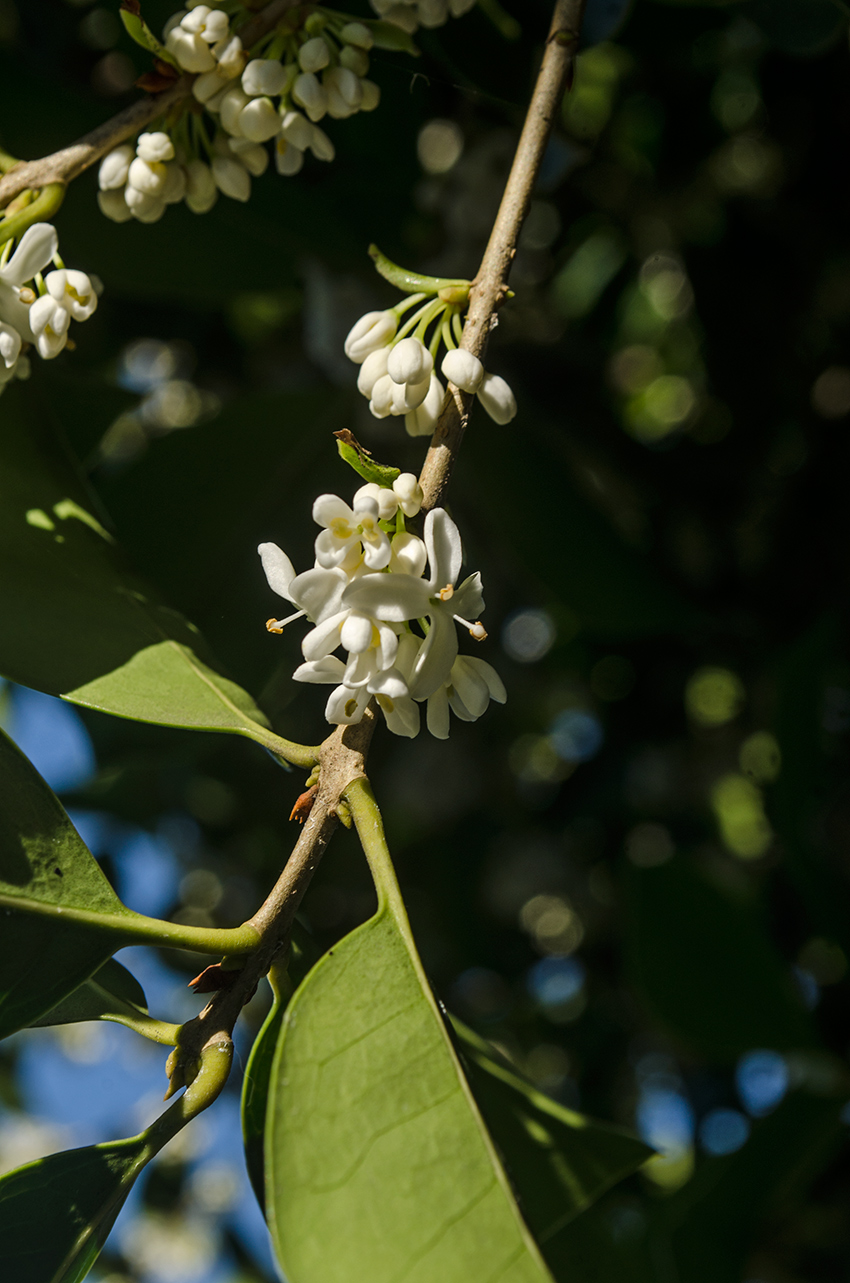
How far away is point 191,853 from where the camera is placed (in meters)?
2.31

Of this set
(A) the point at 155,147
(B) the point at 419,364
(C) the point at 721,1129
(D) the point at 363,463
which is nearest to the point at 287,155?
(A) the point at 155,147

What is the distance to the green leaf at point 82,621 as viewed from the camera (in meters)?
0.90

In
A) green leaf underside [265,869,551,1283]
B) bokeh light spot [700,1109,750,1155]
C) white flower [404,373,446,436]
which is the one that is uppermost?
white flower [404,373,446,436]

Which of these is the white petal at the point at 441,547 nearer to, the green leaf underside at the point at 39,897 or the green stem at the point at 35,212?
the green leaf underside at the point at 39,897

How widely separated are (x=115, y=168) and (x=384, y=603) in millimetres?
571

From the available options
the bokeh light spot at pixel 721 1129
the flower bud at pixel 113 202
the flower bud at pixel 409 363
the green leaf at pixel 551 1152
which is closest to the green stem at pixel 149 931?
the green leaf at pixel 551 1152

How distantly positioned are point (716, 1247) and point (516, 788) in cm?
108

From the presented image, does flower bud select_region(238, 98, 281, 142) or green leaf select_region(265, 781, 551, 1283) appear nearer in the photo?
green leaf select_region(265, 781, 551, 1283)

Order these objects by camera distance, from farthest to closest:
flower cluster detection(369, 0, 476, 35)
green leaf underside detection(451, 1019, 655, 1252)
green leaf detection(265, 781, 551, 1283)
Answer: flower cluster detection(369, 0, 476, 35)
green leaf underside detection(451, 1019, 655, 1252)
green leaf detection(265, 781, 551, 1283)

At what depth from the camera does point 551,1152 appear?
103 cm

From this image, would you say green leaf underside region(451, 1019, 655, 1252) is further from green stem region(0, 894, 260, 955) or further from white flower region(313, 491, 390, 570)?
white flower region(313, 491, 390, 570)

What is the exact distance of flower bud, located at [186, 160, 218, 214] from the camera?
3.37 ft

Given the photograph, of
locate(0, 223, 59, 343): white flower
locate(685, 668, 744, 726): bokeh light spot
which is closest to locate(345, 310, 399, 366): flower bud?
locate(0, 223, 59, 343): white flower

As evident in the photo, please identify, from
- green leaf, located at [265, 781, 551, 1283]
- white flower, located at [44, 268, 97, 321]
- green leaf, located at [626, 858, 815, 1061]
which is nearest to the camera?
green leaf, located at [265, 781, 551, 1283]
